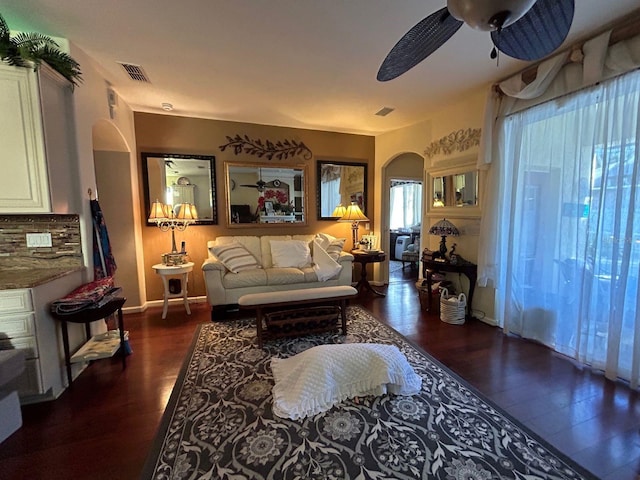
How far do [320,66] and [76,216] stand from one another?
2540mm

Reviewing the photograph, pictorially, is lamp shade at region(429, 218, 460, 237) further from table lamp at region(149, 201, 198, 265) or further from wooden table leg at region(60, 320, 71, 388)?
wooden table leg at region(60, 320, 71, 388)

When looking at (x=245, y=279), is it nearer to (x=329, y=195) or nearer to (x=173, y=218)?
(x=173, y=218)

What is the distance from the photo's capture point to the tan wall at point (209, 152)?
388cm

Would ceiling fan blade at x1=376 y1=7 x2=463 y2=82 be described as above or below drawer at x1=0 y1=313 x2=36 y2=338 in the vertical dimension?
above

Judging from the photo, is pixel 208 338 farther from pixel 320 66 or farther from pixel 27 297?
pixel 320 66

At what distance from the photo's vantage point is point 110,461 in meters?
1.50

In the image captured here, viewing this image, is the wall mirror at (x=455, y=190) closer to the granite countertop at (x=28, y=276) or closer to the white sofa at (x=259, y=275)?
the white sofa at (x=259, y=275)

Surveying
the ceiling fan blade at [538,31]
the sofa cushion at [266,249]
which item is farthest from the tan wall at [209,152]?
the ceiling fan blade at [538,31]

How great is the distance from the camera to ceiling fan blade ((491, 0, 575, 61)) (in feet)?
3.91

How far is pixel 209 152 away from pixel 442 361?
3886 mm

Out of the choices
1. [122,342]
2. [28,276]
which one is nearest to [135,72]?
[28,276]

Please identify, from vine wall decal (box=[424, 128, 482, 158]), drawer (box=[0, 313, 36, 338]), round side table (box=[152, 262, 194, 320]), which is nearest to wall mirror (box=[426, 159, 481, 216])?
vine wall decal (box=[424, 128, 482, 158])

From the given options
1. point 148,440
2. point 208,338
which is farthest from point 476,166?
point 148,440

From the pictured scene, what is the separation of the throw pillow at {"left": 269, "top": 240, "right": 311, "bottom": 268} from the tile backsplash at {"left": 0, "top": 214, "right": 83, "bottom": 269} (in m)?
2.13
